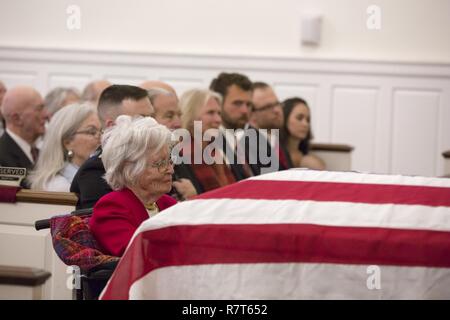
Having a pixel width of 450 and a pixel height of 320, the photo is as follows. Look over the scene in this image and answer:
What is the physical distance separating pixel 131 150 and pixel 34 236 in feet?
2.78

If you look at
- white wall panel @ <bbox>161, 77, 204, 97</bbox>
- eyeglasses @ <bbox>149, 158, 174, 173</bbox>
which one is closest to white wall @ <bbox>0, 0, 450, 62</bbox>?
white wall panel @ <bbox>161, 77, 204, 97</bbox>

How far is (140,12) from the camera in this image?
428 inches

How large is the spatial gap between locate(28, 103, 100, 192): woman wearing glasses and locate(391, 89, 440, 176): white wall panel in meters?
5.82

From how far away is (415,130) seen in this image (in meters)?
10.3

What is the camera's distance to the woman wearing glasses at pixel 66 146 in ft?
15.8

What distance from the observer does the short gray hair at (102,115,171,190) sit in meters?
3.45

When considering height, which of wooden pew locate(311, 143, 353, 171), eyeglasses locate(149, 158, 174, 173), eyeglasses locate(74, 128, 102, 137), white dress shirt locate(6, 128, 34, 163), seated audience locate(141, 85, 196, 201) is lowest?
wooden pew locate(311, 143, 353, 171)

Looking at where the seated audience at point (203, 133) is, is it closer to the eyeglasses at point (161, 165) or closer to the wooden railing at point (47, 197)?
the wooden railing at point (47, 197)

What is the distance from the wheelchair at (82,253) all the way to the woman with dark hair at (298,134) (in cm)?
411

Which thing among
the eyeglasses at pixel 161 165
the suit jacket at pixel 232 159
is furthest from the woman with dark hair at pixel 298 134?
the eyeglasses at pixel 161 165

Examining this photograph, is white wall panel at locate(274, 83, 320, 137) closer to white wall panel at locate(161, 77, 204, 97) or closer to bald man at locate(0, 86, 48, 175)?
white wall panel at locate(161, 77, 204, 97)

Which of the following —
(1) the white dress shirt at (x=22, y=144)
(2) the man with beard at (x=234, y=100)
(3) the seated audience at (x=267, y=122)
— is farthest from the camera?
(2) the man with beard at (x=234, y=100)

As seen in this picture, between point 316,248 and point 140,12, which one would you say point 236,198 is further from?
point 140,12
